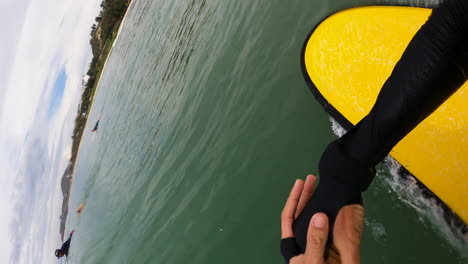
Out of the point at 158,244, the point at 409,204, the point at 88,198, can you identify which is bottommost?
the point at 88,198

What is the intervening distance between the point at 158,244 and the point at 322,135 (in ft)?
14.2

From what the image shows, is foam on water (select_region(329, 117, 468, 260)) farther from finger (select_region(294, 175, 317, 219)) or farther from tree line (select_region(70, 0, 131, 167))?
tree line (select_region(70, 0, 131, 167))

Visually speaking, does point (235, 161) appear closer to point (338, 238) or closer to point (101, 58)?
point (338, 238)

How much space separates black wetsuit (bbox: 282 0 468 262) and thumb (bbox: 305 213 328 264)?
0.06 meters

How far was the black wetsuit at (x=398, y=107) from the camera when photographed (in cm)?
129

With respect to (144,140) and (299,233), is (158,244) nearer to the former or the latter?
(144,140)

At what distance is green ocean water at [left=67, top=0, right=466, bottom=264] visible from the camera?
3396mm

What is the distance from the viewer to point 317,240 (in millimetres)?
1393

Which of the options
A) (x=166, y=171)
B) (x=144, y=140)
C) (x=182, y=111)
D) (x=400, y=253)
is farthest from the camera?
(x=144, y=140)

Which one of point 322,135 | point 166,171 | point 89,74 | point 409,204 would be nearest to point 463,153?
point 409,204

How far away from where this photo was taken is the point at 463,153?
2.74 m

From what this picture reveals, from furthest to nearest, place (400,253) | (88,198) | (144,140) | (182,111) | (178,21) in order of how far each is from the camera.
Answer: (88,198) < (178,21) < (144,140) < (182,111) < (400,253)

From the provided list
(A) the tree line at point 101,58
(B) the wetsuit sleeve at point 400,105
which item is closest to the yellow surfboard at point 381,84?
(B) the wetsuit sleeve at point 400,105

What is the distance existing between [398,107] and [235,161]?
4.43 m
